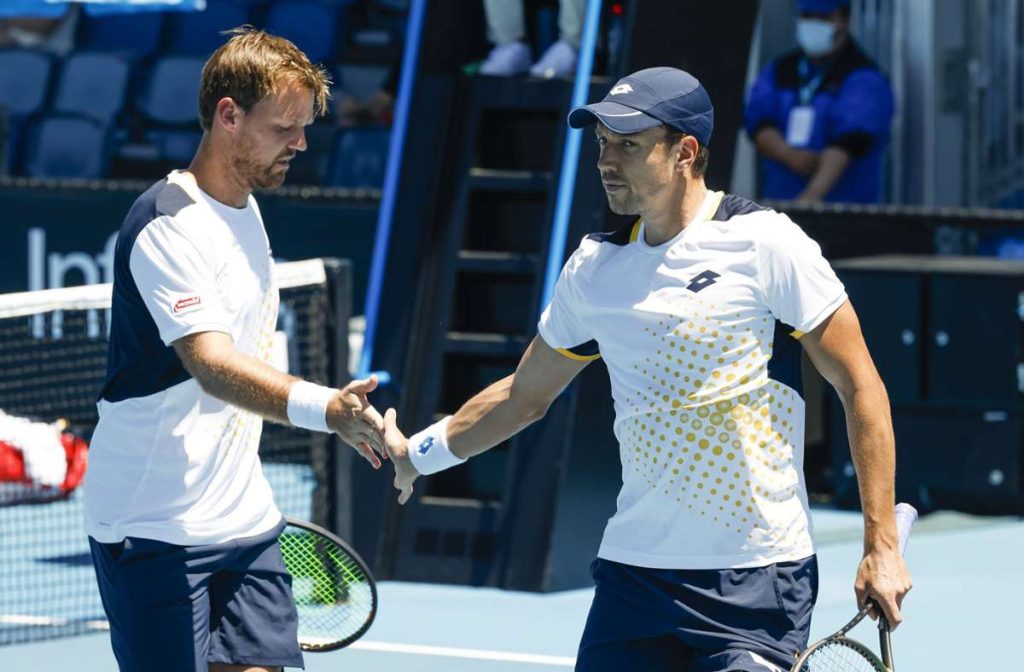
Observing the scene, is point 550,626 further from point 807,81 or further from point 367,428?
point 807,81

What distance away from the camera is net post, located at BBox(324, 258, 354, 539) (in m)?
7.88

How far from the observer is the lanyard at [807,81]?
10539 millimetres

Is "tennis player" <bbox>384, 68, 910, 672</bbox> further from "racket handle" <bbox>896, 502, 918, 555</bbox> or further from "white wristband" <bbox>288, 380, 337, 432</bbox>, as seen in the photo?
"white wristband" <bbox>288, 380, 337, 432</bbox>

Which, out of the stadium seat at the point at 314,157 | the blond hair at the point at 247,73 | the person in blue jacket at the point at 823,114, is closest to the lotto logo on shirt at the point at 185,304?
the blond hair at the point at 247,73

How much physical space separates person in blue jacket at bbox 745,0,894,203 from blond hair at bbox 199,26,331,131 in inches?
260

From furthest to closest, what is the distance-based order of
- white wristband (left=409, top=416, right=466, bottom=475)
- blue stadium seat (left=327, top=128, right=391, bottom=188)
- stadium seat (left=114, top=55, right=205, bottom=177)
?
stadium seat (left=114, top=55, right=205, bottom=177), blue stadium seat (left=327, top=128, right=391, bottom=188), white wristband (left=409, top=416, right=466, bottom=475)

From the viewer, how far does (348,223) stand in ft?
32.9

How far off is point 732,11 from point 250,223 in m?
4.34

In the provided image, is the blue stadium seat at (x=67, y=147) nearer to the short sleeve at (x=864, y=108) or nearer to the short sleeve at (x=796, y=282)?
the short sleeve at (x=864, y=108)

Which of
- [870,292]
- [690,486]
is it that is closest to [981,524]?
[870,292]

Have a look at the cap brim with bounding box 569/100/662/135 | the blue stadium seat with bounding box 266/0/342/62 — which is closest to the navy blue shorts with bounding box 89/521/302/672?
the cap brim with bounding box 569/100/662/135

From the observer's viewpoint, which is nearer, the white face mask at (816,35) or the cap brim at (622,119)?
the cap brim at (622,119)

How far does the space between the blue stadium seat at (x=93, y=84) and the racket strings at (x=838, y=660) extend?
10.9 metres

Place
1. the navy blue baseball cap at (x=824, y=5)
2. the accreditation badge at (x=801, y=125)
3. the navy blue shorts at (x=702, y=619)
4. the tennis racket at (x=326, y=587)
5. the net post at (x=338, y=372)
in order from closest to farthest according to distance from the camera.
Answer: the navy blue shorts at (x=702, y=619)
the tennis racket at (x=326, y=587)
the net post at (x=338, y=372)
the accreditation badge at (x=801, y=125)
the navy blue baseball cap at (x=824, y=5)
